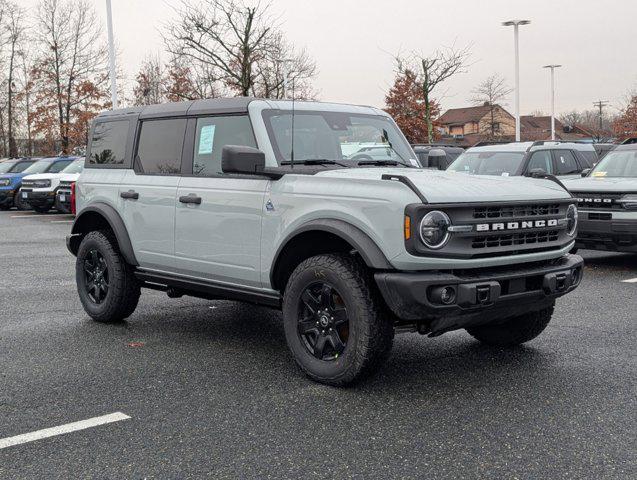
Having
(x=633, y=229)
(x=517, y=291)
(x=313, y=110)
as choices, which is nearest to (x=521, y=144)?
(x=633, y=229)

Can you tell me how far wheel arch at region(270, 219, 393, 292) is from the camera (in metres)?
4.57

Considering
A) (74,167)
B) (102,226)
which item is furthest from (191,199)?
(74,167)

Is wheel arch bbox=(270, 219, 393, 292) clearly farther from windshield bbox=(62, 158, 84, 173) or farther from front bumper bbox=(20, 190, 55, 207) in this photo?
front bumper bbox=(20, 190, 55, 207)

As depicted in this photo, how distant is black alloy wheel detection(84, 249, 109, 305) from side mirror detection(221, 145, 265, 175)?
7.74 ft

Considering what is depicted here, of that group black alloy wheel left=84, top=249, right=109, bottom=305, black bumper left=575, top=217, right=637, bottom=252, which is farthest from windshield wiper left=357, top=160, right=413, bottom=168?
black bumper left=575, top=217, right=637, bottom=252

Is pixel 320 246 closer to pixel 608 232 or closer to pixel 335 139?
pixel 335 139

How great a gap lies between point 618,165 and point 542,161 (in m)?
1.92

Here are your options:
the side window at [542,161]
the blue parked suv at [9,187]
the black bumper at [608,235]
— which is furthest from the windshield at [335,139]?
the blue parked suv at [9,187]

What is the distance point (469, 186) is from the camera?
15.8 ft

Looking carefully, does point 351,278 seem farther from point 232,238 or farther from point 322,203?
point 232,238

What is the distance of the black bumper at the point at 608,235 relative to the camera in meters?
9.72

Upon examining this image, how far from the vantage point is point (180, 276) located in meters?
6.09

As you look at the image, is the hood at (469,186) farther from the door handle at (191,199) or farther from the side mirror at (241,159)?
the door handle at (191,199)

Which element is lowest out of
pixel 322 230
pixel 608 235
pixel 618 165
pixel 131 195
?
pixel 608 235
